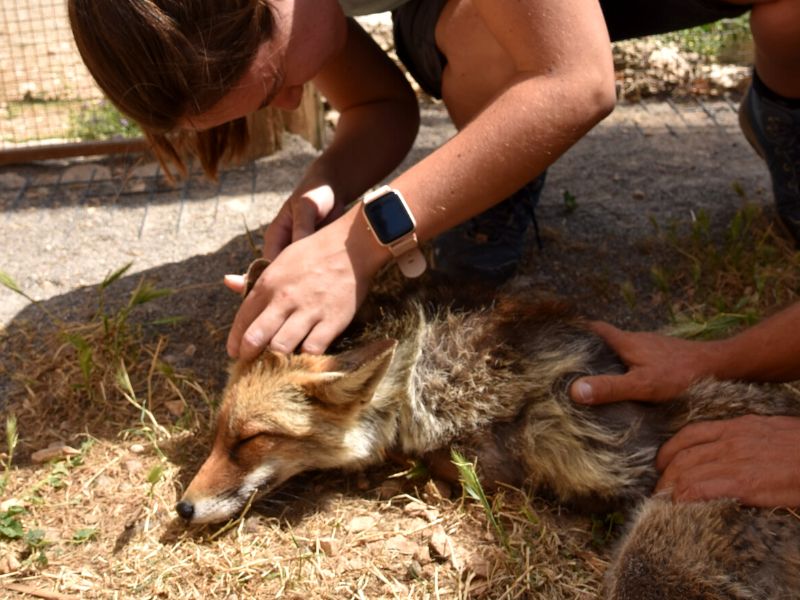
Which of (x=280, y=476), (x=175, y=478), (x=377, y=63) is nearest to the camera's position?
(x=280, y=476)

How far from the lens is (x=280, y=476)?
312 centimetres

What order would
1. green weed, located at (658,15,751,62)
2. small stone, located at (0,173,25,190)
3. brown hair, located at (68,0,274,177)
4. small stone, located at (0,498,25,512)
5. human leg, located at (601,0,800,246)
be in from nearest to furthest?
brown hair, located at (68,0,274,177), small stone, located at (0,498,25,512), human leg, located at (601,0,800,246), small stone, located at (0,173,25,190), green weed, located at (658,15,751,62)

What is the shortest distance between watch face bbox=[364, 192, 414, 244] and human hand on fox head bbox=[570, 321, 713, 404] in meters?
0.84

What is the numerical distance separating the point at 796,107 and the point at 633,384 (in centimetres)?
226

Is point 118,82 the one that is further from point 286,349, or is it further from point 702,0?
point 702,0

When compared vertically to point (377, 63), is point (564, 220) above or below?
below

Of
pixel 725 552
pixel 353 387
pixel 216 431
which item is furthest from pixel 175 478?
pixel 725 552

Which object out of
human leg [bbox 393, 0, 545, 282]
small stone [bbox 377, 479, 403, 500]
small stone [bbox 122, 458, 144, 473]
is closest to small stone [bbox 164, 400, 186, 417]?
small stone [bbox 122, 458, 144, 473]

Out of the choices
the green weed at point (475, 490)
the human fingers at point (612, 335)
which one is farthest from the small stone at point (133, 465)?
the human fingers at point (612, 335)

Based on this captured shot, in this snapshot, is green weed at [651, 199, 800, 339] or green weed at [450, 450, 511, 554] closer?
green weed at [450, 450, 511, 554]

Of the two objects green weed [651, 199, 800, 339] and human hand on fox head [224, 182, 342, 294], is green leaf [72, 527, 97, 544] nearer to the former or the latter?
human hand on fox head [224, 182, 342, 294]

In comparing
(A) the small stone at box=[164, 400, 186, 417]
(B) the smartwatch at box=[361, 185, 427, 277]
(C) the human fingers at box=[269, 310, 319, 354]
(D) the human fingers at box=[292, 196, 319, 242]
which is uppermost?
(B) the smartwatch at box=[361, 185, 427, 277]

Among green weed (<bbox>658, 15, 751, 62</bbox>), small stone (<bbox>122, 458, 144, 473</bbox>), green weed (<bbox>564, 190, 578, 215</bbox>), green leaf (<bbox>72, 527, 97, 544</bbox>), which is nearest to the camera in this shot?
green leaf (<bbox>72, 527, 97, 544</bbox>)

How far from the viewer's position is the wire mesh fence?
637 centimetres
